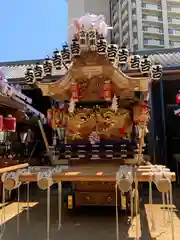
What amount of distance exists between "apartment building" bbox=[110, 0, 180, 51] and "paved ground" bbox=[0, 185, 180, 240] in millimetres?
36364

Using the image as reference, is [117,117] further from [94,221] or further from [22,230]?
[22,230]

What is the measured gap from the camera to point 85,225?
4.64 metres

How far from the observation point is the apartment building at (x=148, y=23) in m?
40.0

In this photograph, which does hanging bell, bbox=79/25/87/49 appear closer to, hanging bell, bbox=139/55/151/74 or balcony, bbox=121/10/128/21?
hanging bell, bbox=139/55/151/74

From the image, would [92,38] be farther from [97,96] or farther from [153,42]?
[153,42]

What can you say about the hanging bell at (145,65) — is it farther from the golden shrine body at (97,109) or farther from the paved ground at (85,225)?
the paved ground at (85,225)

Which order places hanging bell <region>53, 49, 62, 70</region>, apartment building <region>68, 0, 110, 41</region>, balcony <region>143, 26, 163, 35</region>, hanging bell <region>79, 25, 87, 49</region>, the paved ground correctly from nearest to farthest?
the paved ground, hanging bell <region>79, 25, 87, 49</region>, hanging bell <region>53, 49, 62, 70</region>, apartment building <region>68, 0, 110, 41</region>, balcony <region>143, 26, 163, 35</region>

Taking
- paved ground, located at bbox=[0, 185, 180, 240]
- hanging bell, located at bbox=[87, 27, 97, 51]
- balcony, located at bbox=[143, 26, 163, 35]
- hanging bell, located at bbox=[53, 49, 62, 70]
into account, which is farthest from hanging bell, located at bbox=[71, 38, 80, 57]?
balcony, located at bbox=[143, 26, 163, 35]

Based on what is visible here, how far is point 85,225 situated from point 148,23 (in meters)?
41.5

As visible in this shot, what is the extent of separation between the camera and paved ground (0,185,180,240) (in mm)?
4047

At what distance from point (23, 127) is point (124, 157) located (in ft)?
19.2

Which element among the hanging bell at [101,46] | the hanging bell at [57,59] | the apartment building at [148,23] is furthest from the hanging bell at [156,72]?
the apartment building at [148,23]

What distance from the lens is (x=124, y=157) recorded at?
514 cm

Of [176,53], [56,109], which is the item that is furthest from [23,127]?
[176,53]
